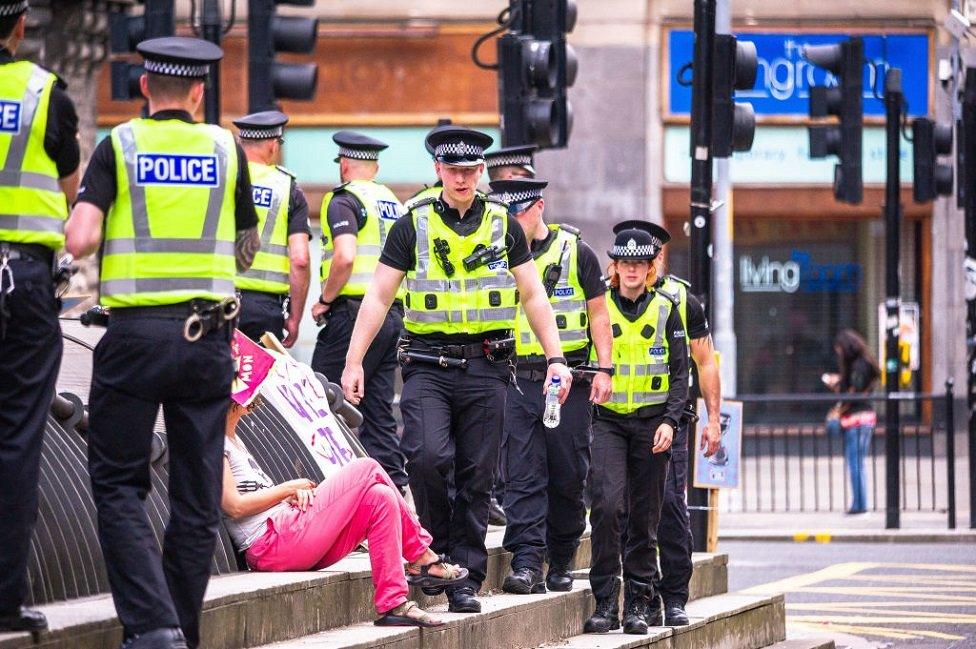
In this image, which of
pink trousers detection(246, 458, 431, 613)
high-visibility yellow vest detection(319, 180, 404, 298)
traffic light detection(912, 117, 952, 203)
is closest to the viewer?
pink trousers detection(246, 458, 431, 613)

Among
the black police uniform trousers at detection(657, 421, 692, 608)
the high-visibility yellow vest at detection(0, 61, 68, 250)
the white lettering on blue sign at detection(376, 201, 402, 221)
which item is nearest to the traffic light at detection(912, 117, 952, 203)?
the white lettering on blue sign at detection(376, 201, 402, 221)

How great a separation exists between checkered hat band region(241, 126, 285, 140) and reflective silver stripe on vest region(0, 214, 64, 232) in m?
3.77

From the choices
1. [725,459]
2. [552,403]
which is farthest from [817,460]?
[552,403]

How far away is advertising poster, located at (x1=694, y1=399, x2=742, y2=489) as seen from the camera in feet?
38.6

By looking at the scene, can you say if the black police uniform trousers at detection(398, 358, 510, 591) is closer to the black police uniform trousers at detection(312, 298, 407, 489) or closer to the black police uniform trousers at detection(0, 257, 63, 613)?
the black police uniform trousers at detection(312, 298, 407, 489)

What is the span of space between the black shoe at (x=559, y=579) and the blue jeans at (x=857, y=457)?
29.9 ft

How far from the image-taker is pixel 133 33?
13.2 meters

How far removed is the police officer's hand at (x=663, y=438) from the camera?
9062 mm

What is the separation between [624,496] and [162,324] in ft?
11.9

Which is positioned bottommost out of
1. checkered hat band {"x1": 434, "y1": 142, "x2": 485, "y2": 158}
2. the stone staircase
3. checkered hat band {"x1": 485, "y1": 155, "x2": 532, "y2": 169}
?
the stone staircase

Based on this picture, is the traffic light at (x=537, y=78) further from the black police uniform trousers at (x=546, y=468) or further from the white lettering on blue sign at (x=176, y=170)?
the white lettering on blue sign at (x=176, y=170)

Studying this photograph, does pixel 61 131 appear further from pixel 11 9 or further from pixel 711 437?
pixel 711 437

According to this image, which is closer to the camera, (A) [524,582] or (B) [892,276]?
(A) [524,582]

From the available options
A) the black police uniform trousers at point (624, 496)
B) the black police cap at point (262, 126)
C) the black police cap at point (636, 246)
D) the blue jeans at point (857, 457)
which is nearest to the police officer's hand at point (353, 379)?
the black police uniform trousers at point (624, 496)
